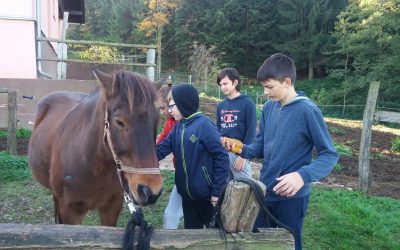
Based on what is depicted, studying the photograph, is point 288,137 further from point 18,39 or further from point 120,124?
point 18,39

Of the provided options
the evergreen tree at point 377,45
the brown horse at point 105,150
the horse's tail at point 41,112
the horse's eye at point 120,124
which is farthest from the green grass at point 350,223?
the evergreen tree at point 377,45

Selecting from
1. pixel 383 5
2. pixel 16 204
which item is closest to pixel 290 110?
pixel 16 204

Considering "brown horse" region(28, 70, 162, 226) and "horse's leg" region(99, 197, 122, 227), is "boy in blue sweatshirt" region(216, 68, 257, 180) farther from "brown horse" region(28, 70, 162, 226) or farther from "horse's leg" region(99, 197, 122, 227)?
"brown horse" region(28, 70, 162, 226)

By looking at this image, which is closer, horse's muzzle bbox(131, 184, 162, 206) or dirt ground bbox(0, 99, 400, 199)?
horse's muzzle bbox(131, 184, 162, 206)

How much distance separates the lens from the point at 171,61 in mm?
45188

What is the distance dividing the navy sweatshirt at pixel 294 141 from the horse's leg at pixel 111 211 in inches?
46.0

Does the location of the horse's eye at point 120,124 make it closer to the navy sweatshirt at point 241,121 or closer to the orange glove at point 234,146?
the orange glove at point 234,146

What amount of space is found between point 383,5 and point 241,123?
87.3 feet

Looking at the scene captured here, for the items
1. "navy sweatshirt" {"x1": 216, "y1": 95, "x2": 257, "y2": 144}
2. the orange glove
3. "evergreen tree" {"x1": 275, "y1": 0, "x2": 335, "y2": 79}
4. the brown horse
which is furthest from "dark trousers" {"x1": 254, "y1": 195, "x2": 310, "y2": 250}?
"evergreen tree" {"x1": 275, "y1": 0, "x2": 335, "y2": 79}

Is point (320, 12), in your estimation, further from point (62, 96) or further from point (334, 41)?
point (62, 96)

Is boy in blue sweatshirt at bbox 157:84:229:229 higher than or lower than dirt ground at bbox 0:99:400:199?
higher

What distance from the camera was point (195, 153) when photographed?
2920mm

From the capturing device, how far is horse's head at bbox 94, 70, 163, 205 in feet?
6.68

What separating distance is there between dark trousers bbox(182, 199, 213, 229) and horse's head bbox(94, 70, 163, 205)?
1030mm
